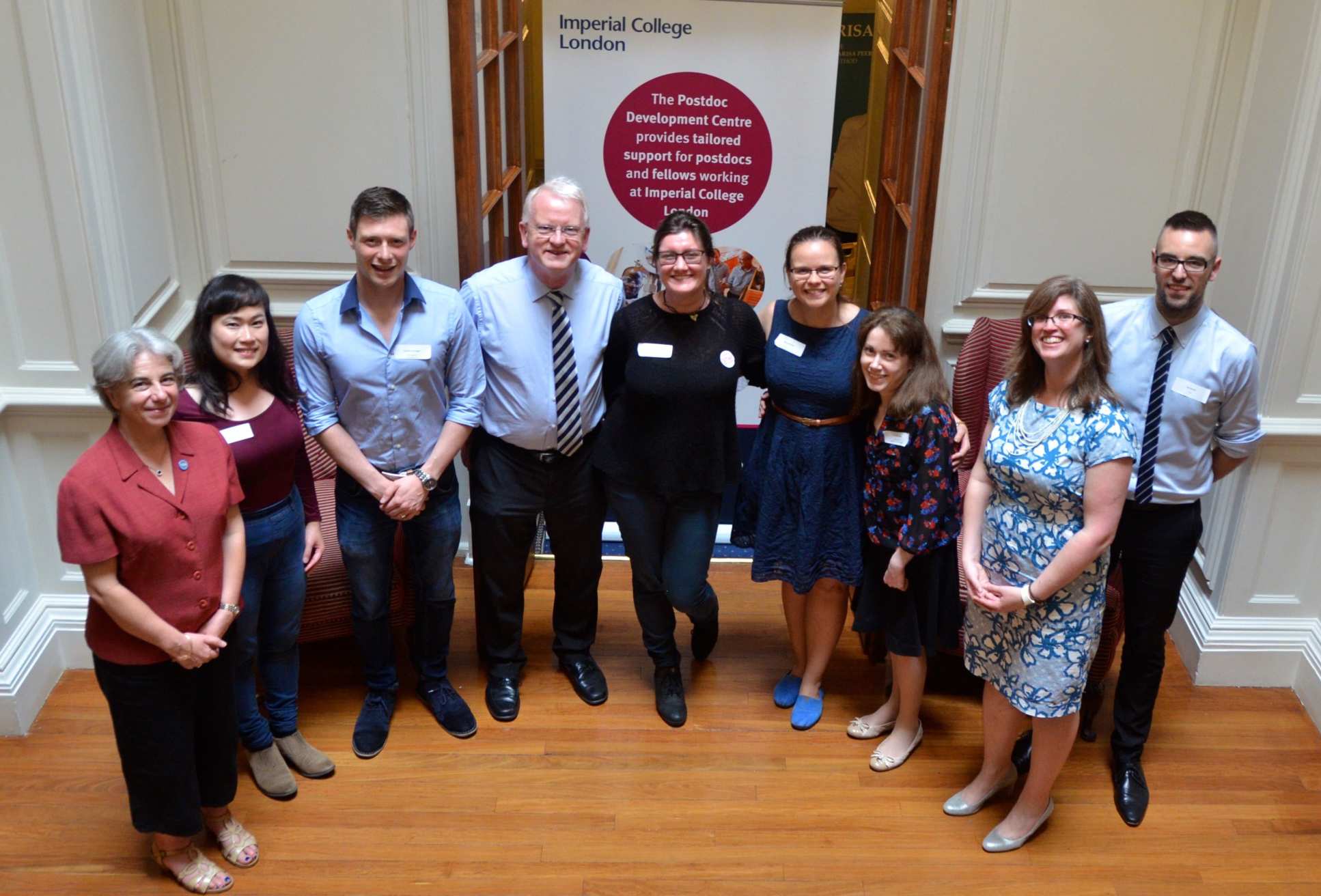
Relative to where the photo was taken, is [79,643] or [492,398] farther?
[79,643]

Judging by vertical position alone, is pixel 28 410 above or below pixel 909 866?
above

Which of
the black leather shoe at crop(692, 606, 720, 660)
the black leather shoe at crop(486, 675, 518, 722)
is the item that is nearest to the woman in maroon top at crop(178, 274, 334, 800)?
the black leather shoe at crop(486, 675, 518, 722)

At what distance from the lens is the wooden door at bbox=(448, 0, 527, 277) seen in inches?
127

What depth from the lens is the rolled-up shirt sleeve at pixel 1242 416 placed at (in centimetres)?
274

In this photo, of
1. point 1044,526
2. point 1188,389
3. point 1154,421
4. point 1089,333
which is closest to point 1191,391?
point 1188,389

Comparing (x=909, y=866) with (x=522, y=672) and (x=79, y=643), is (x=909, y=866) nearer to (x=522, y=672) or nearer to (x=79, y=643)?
(x=522, y=672)

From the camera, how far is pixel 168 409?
2291 mm

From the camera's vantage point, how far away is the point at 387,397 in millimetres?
2865

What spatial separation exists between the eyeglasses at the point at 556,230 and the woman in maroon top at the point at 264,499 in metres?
0.69

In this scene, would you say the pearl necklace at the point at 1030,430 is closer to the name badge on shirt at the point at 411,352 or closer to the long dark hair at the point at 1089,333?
the long dark hair at the point at 1089,333

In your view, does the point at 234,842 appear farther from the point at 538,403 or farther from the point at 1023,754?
the point at 1023,754

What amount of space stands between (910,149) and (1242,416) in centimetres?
145

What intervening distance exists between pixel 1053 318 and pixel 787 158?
7.20 feet

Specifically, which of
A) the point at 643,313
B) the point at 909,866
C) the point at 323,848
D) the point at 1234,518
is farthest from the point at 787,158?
the point at 323,848
